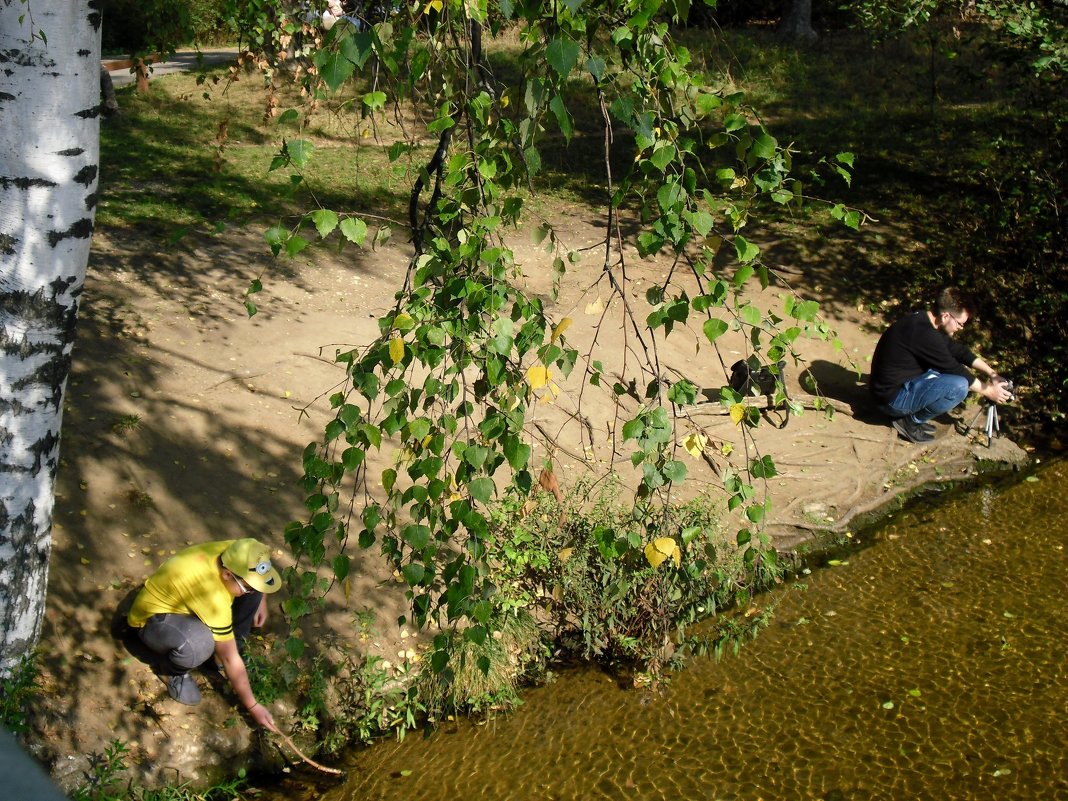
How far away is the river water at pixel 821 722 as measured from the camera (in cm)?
496

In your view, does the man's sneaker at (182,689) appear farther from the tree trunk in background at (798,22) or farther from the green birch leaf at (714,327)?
the tree trunk in background at (798,22)

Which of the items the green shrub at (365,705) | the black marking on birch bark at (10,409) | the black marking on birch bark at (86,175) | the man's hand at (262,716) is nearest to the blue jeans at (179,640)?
the man's hand at (262,716)

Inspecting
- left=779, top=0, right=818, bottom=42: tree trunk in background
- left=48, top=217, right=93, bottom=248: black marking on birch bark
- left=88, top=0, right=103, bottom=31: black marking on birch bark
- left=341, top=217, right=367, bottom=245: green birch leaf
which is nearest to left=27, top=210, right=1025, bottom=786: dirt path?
left=341, top=217, right=367, bottom=245: green birch leaf

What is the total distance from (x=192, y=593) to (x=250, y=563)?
36 cm

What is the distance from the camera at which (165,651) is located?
5.02 metres

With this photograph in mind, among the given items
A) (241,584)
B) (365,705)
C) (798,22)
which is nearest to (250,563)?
(241,584)

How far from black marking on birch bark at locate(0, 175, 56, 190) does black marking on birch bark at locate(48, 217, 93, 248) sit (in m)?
0.18

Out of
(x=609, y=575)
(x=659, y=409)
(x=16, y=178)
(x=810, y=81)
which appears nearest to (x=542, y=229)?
(x=659, y=409)

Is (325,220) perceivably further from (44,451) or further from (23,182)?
(44,451)

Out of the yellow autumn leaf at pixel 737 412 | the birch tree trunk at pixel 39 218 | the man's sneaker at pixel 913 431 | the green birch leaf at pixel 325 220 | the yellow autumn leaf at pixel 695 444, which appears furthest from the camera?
the man's sneaker at pixel 913 431

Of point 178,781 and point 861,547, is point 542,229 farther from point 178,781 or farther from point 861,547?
point 861,547

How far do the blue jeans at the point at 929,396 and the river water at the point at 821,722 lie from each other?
1849 millimetres

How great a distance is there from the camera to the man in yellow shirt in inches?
194

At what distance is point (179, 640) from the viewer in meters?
4.98
